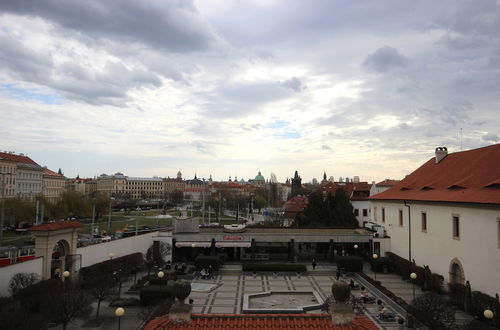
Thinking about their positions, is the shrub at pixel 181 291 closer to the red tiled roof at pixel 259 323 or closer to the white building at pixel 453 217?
the red tiled roof at pixel 259 323

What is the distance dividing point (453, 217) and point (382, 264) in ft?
36.5

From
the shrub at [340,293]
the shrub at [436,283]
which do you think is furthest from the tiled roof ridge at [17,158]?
the shrub at [340,293]

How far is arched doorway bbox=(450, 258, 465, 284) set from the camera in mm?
26016

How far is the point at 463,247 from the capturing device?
1009 inches

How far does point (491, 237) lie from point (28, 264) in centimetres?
2705

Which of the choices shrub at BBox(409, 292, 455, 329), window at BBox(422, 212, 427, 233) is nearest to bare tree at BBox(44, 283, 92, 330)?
shrub at BBox(409, 292, 455, 329)

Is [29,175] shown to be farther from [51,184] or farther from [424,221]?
[424,221]

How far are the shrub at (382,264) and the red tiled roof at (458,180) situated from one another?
6.16 m

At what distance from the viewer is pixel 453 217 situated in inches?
1066

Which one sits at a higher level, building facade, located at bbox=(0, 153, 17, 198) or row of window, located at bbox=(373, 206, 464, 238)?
building facade, located at bbox=(0, 153, 17, 198)

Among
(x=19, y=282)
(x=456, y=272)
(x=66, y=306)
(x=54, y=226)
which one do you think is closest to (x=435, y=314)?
(x=456, y=272)

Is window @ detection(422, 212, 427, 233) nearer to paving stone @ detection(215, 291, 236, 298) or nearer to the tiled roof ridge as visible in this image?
paving stone @ detection(215, 291, 236, 298)

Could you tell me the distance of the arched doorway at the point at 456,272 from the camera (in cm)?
2602

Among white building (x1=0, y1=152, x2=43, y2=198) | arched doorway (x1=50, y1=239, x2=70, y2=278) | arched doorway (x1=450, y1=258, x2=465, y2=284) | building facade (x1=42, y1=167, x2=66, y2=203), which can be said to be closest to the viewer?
arched doorway (x1=50, y1=239, x2=70, y2=278)
